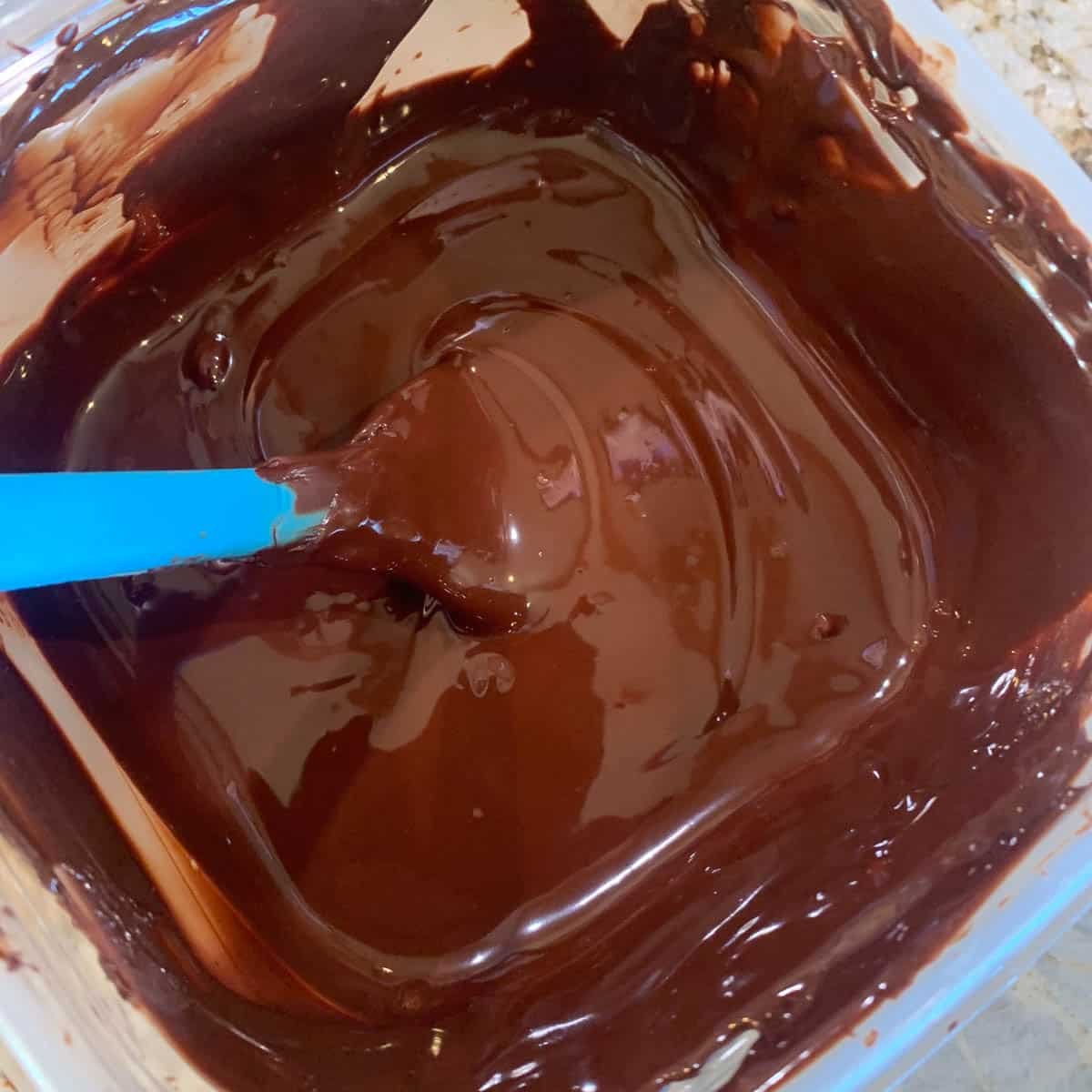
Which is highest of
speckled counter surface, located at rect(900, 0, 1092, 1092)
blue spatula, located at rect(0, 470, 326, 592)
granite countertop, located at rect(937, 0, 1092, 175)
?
granite countertop, located at rect(937, 0, 1092, 175)

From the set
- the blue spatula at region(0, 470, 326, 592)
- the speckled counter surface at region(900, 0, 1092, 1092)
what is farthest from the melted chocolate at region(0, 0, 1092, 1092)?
the speckled counter surface at region(900, 0, 1092, 1092)

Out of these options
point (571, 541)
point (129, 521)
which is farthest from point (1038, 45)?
point (129, 521)

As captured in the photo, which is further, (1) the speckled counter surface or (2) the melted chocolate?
(1) the speckled counter surface

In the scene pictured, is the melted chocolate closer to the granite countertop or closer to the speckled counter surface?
the granite countertop

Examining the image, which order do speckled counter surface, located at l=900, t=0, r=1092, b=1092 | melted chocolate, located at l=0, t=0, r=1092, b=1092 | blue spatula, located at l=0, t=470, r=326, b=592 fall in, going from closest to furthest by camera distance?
blue spatula, located at l=0, t=470, r=326, b=592 → melted chocolate, located at l=0, t=0, r=1092, b=1092 → speckled counter surface, located at l=900, t=0, r=1092, b=1092

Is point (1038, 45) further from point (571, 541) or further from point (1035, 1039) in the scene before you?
point (1035, 1039)

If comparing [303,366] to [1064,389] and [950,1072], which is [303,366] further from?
[950,1072]

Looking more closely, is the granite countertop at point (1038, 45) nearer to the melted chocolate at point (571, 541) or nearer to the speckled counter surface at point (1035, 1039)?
the melted chocolate at point (571, 541)
